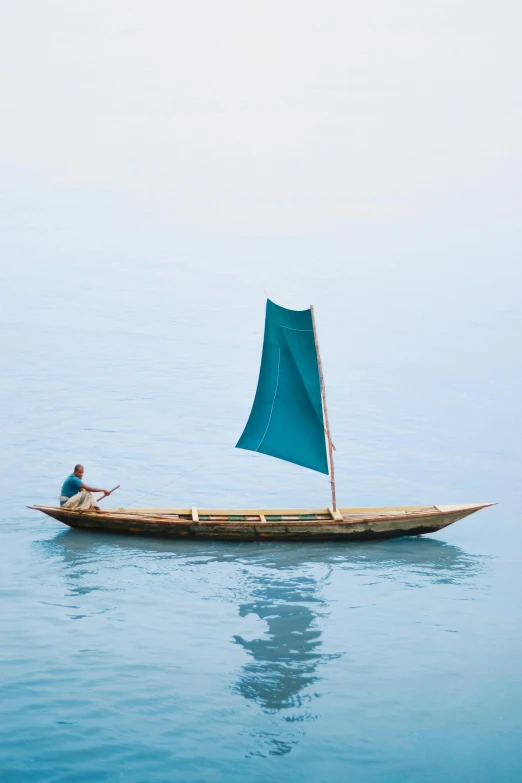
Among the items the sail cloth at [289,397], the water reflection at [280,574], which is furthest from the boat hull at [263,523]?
the sail cloth at [289,397]

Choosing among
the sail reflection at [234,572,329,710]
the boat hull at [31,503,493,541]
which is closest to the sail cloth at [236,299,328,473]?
the boat hull at [31,503,493,541]

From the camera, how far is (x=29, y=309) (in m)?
48.9

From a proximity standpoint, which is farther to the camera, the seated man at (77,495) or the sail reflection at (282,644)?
the seated man at (77,495)

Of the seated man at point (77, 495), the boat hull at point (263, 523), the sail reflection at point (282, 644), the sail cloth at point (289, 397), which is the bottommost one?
the sail reflection at point (282, 644)

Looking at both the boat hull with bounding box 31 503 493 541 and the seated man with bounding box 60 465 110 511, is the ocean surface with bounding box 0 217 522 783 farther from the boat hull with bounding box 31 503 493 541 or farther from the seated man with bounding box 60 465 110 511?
the seated man with bounding box 60 465 110 511

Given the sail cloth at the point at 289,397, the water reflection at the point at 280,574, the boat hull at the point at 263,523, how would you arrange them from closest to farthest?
A: the water reflection at the point at 280,574 → the boat hull at the point at 263,523 → the sail cloth at the point at 289,397

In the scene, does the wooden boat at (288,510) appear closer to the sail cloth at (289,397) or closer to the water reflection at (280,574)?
the sail cloth at (289,397)

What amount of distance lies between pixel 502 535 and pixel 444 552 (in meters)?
2.12

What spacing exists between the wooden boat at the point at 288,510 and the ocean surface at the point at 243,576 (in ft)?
1.18

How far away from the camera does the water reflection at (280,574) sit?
1507 cm

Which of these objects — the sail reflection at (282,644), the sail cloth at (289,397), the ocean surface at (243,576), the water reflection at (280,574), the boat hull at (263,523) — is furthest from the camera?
the sail cloth at (289,397)

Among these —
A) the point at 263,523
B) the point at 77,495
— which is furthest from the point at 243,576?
the point at 77,495

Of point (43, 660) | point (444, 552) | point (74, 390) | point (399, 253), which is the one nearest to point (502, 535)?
point (444, 552)

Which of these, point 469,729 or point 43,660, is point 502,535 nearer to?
point 469,729
